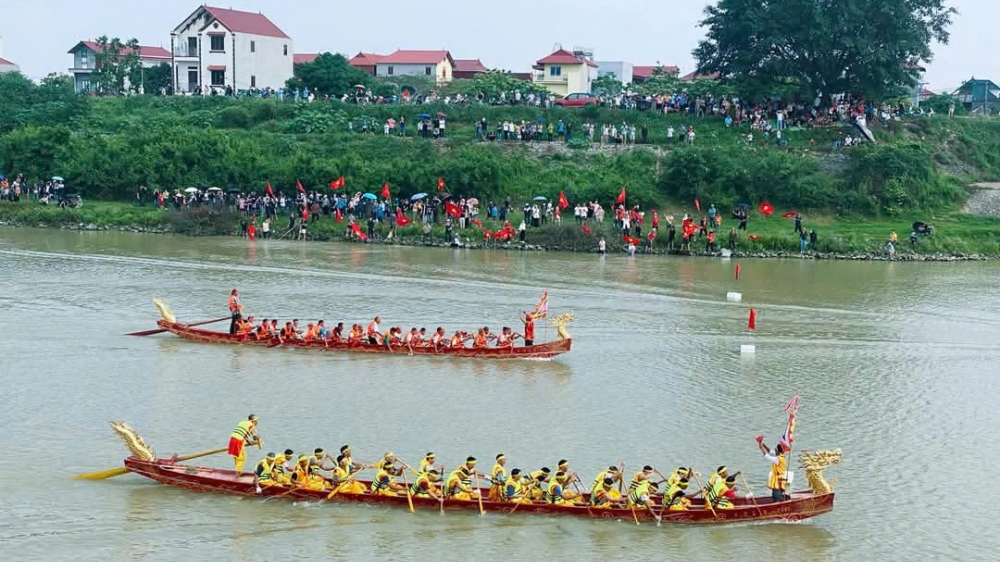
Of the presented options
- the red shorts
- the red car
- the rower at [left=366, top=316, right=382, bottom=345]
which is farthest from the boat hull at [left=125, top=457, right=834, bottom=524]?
the red car

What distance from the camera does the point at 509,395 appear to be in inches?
900

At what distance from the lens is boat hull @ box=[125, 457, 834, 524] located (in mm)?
16453

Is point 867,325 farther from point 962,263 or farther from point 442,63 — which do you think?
point 442,63

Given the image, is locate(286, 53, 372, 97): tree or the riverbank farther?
locate(286, 53, 372, 97): tree

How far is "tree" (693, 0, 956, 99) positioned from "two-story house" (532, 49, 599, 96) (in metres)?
21.3

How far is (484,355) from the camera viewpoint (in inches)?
994

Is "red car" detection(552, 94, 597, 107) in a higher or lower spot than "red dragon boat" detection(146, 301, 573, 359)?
higher

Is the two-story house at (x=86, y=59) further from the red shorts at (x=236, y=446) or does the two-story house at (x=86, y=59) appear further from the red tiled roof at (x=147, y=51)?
the red shorts at (x=236, y=446)

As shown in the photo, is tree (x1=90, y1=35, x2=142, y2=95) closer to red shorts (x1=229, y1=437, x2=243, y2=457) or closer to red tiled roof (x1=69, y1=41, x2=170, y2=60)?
red tiled roof (x1=69, y1=41, x2=170, y2=60)

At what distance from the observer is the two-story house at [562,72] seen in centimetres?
7069

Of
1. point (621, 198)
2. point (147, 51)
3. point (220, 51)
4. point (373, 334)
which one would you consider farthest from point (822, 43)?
point (147, 51)

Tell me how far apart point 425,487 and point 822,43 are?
3501cm

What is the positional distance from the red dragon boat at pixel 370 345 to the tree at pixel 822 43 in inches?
1022

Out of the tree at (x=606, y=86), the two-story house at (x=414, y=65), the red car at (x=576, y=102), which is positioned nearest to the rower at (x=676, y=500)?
the red car at (x=576, y=102)
